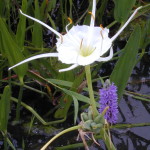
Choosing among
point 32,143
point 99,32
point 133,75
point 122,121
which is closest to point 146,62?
point 133,75

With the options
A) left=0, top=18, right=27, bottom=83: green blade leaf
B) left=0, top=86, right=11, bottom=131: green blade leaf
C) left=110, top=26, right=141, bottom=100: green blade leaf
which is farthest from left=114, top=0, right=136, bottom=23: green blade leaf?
left=0, top=86, right=11, bottom=131: green blade leaf

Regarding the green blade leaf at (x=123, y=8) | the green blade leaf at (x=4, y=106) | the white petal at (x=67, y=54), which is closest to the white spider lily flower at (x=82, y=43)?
the white petal at (x=67, y=54)

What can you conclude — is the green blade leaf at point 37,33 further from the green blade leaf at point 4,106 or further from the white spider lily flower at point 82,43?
the white spider lily flower at point 82,43

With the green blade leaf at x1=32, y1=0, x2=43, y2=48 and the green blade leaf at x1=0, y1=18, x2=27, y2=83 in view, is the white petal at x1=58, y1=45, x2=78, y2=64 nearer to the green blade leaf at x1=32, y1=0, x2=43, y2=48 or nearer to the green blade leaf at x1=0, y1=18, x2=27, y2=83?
the green blade leaf at x1=0, y1=18, x2=27, y2=83

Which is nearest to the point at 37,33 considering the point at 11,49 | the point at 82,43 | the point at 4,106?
the point at 11,49

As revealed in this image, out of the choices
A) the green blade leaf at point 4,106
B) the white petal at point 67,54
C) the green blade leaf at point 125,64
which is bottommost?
the green blade leaf at point 4,106

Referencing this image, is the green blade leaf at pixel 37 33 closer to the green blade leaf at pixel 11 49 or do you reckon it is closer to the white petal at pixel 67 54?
the green blade leaf at pixel 11 49

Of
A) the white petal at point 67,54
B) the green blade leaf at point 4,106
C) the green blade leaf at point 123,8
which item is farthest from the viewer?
the green blade leaf at point 123,8

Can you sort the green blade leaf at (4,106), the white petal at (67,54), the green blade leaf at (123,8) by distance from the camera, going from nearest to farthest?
the white petal at (67,54) < the green blade leaf at (4,106) < the green blade leaf at (123,8)

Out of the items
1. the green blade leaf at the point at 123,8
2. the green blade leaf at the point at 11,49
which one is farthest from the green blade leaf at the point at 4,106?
the green blade leaf at the point at 123,8

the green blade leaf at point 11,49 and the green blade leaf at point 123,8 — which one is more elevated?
the green blade leaf at point 123,8

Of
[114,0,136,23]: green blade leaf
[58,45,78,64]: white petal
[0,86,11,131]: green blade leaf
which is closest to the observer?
[58,45,78,64]: white petal

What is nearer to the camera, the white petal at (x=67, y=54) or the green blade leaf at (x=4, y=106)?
the white petal at (x=67, y=54)
